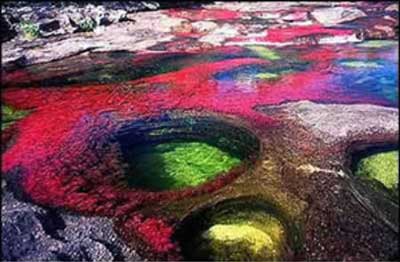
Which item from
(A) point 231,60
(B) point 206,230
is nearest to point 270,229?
(B) point 206,230

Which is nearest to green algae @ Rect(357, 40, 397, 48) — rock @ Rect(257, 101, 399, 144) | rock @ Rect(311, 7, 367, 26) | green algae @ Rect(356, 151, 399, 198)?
rock @ Rect(311, 7, 367, 26)

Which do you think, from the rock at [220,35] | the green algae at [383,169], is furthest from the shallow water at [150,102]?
the green algae at [383,169]

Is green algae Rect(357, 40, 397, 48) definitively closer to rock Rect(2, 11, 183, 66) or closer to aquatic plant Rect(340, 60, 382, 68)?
aquatic plant Rect(340, 60, 382, 68)

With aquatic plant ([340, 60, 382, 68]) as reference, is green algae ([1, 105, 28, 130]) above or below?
above

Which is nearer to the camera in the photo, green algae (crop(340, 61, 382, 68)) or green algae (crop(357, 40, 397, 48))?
green algae (crop(340, 61, 382, 68))

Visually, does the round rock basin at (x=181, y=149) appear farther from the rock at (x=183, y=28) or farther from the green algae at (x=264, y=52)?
the rock at (x=183, y=28)

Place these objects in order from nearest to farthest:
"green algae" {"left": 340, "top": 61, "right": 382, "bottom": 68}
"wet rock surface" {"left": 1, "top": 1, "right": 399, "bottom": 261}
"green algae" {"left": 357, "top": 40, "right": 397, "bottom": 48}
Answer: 1. "wet rock surface" {"left": 1, "top": 1, "right": 399, "bottom": 261}
2. "green algae" {"left": 340, "top": 61, "right": 382, "bottom": 68}
3. "green algae" {"left": 357, "top": 40, "right": 397, "bottom": 48}

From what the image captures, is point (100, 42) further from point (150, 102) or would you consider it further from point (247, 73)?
point (150, 102)
